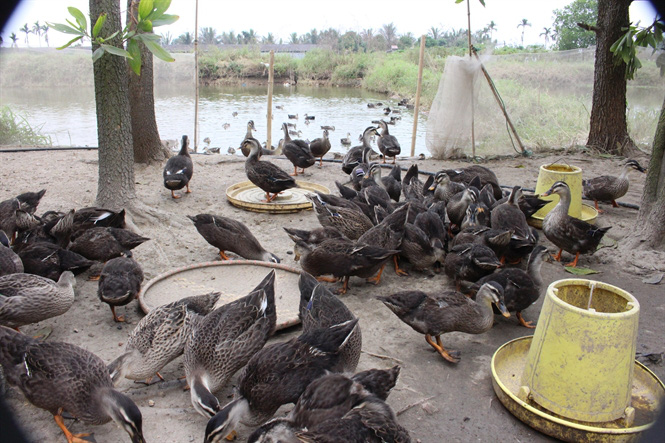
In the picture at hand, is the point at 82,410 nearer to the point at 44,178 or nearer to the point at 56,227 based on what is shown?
the point at 56,227

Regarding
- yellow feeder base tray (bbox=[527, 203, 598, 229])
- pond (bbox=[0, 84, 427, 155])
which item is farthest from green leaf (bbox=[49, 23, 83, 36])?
pond (bbox=[0, 84, 427, 155])

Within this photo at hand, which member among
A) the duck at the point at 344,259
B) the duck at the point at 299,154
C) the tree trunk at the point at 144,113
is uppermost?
the tree trunk at the point at 144,113

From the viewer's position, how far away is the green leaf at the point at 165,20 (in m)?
2.98

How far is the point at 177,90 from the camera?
45.0 ft

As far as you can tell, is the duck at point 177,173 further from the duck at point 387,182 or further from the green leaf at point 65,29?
the green leaf at point 65,29

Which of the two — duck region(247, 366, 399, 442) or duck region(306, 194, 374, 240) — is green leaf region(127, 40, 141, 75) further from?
duck region(306, 194, 374, 240)

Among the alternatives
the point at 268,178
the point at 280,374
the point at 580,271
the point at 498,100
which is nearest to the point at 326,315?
the point at 280,374

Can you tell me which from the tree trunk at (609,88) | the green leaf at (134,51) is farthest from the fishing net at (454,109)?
the green leaf at (134,51)

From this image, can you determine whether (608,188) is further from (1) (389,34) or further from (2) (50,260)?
(1) (389,34)

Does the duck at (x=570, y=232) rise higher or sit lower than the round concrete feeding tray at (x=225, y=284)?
higher

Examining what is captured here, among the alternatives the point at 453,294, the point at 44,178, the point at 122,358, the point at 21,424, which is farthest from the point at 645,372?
the point at 44,178

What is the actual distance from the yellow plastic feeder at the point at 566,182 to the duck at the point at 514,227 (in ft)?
2.22

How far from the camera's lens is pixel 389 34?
148 ft

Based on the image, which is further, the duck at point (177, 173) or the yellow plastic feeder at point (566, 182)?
the duck at point (177, 173)
